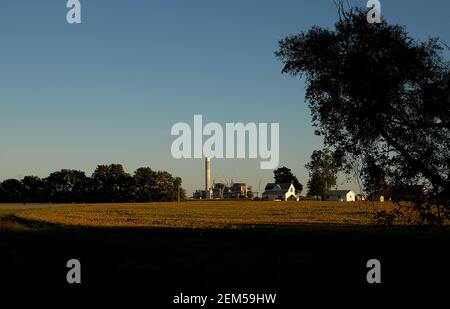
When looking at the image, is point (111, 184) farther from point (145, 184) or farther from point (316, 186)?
point (316, 186)

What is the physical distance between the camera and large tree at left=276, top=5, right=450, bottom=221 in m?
18.5

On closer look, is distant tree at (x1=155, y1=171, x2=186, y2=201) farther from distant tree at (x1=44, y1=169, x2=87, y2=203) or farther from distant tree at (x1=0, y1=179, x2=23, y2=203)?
distant tree at (x1=0, y1=179, x2=23, y2=203)

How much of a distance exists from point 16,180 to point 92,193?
22958mm

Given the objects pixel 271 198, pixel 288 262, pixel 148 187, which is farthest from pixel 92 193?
pixel 288 262

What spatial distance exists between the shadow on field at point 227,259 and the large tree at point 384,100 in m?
3.11

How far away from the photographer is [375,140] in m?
19.3

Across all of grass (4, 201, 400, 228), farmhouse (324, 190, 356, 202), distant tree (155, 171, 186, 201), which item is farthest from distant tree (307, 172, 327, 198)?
grass (4, 201, 400, 228)

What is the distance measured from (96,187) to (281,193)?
70.4m

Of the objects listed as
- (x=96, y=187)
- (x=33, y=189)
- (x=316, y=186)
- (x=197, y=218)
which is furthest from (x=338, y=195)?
(x=197, y=218)

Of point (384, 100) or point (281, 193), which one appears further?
point (281, 193)

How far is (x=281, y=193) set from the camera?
191 metres

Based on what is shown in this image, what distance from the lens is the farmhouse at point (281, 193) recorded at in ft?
624

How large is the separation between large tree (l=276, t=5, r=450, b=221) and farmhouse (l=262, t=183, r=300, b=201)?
170829 mm
